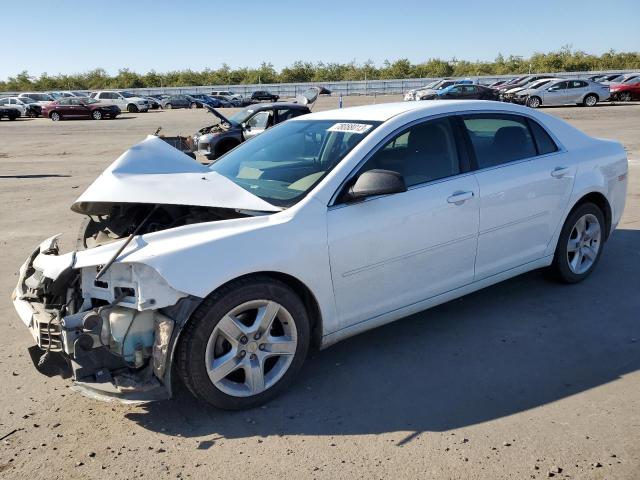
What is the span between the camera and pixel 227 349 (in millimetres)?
3344

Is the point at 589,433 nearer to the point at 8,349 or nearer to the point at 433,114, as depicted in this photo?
the point at 433,114

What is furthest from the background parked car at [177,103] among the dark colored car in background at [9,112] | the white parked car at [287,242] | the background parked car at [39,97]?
the white parked car at [287,242]

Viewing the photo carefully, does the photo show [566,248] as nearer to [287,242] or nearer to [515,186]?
[515,186]

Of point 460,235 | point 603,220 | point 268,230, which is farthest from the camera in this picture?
point 603,220

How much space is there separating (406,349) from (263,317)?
1257 millimetres

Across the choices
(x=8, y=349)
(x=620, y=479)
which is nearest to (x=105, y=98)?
(x=8, y=349)

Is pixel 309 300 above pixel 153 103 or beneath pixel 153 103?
above

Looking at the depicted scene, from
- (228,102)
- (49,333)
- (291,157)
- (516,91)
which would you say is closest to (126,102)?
(228,102)

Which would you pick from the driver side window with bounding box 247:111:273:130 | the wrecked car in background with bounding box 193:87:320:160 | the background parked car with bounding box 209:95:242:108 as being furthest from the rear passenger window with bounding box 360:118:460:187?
the background parked car with bounding box 209:95:242:108

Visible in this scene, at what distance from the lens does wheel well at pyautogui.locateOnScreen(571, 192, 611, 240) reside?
4998mm

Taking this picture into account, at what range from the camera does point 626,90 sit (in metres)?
34.3

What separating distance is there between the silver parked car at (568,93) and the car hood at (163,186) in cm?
3056

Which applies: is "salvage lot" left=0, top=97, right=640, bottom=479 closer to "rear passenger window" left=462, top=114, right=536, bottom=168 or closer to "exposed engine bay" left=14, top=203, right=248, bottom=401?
"exposed engine bay" left=14, top=203, right=248, bottom=401

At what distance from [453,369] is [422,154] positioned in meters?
1.49
